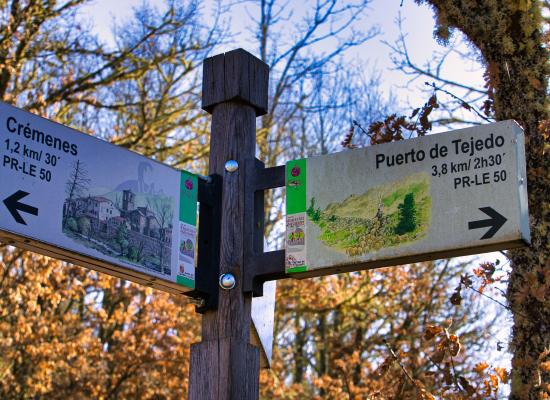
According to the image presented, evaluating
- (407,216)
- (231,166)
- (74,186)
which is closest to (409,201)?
(407,216)

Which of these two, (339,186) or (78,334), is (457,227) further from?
(78,334)

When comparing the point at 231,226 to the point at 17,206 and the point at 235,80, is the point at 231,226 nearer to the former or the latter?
→ the point at 235,80

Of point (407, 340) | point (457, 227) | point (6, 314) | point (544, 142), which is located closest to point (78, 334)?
point (6, 314)

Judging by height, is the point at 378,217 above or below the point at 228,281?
above

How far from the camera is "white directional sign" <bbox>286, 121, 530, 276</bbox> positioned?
2.87 m

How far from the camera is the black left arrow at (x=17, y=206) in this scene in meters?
2.81

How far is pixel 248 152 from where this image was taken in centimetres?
367

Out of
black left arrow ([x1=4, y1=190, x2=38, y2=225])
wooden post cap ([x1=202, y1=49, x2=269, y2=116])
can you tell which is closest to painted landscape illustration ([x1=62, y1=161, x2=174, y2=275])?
A: black left arrow ([x1=4, y1=190, x2=38, y2=225])

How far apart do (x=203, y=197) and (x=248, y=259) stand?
1.02ft

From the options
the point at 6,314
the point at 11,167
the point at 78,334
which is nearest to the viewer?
the point at 11,167

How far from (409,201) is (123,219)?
3.20 feet

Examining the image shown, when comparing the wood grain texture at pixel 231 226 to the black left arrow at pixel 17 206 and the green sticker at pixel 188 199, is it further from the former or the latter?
the black left arrow at pixel 17 206

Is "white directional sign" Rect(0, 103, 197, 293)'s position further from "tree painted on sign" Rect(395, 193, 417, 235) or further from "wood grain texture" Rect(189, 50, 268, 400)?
"tree painted on sign" Rect(395, 193, 417, 235)

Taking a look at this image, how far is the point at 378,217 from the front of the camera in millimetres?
3100
